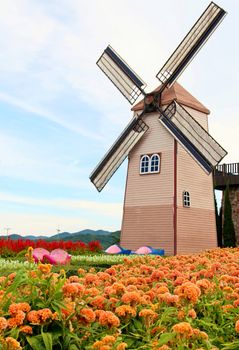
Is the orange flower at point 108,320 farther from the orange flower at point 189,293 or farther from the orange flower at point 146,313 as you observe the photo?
the orange flower at point 189,293

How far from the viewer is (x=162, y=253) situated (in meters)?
17.9

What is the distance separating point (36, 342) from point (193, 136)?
16.6 m

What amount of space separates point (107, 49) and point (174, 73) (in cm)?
368

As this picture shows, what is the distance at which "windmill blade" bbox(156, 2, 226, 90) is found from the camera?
62.8 ft

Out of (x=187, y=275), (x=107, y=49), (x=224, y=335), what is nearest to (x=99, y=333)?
(x=224, y=335)

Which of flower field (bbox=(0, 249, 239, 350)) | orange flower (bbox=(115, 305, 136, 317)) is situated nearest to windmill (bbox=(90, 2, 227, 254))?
flower field (bbox=(0, 249, 239, 350))

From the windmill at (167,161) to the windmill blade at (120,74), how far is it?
0.04 metres

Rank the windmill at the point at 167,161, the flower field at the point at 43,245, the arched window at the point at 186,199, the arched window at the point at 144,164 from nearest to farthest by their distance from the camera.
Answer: the flower field at the point at 43,245 → the windmill at the point at 167,161 → the arched window at the point at 186,199 → the arched window at the point at 144,164

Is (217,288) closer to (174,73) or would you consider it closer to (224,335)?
(224,335)

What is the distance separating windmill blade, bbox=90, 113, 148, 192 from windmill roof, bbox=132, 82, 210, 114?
101cm

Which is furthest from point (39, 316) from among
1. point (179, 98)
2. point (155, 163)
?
point (179, 98)

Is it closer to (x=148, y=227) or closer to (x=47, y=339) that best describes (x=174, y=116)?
(x=148, y=227)

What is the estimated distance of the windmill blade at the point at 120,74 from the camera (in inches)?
789

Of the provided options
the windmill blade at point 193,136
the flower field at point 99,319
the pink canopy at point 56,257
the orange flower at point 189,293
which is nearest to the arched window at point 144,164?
the windmill blade at point 193,136
